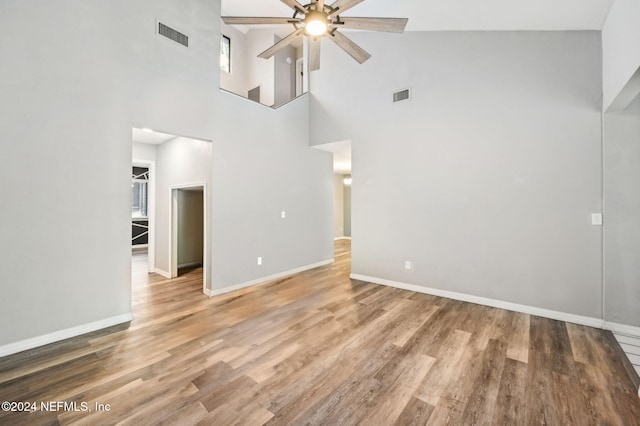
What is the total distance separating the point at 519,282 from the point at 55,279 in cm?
535

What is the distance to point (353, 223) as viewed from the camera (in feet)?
16.0

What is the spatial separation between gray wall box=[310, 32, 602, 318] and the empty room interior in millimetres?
26

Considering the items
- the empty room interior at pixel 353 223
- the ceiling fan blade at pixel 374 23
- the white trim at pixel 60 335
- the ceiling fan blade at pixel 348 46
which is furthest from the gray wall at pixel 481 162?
the white trim at pixel 60 335

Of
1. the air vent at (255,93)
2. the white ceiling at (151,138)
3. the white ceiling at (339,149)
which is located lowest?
the white ceiling at (151,138)

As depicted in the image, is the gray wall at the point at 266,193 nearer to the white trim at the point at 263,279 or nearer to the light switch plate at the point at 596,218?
the white trim at the point at 263,279

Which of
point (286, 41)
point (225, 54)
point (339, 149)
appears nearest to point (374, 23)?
point (286, 41)

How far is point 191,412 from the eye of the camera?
69.2 inches

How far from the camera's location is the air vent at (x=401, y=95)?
13.9 ft

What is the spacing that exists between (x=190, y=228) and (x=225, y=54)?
15.4ft

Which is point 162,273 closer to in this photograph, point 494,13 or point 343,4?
point 343,4

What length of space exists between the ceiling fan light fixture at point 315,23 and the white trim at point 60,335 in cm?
372

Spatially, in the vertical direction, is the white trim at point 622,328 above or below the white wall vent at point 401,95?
below

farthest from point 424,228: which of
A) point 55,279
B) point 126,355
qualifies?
point 55,279

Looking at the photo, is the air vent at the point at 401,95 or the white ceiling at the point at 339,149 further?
the white ceiling at the point at 339,149
